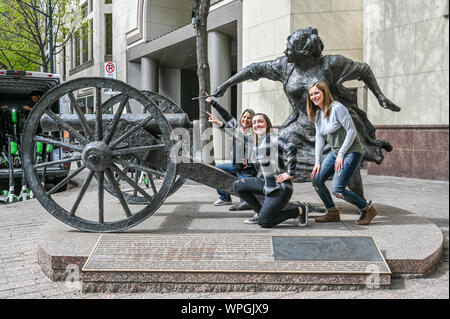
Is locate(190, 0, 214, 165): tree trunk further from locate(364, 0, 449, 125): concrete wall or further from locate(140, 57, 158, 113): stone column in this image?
locate(140, 57, 158, 113): stone column

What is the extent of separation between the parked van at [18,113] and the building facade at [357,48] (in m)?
1.38

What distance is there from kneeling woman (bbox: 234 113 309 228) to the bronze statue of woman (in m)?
1.08

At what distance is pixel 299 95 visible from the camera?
5.54 meters

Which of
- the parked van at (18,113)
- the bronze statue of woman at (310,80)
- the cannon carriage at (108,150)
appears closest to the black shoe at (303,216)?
the bronze statue of woman at (310,80)

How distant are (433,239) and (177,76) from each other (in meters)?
20.1

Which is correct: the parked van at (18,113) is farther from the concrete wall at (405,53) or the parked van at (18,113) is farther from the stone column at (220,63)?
the concrete wall at (405,53)

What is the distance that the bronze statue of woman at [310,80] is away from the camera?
5.26m

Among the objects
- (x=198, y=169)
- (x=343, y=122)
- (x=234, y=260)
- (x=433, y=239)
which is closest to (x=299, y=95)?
(x=343, y=122)

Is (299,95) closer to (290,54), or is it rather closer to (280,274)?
(290,54)

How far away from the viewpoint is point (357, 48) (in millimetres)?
11680

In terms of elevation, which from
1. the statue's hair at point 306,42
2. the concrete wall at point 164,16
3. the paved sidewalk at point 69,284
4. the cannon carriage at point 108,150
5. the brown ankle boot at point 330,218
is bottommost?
the paved sidewalk at point 69,284

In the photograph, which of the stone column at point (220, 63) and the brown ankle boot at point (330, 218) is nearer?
the brown ankle boot at point (330, 218)

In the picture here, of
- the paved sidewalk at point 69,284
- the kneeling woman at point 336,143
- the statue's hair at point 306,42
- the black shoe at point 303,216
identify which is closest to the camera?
the paved sidewalk at point 69,284

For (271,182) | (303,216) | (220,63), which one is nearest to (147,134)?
(271,182)
